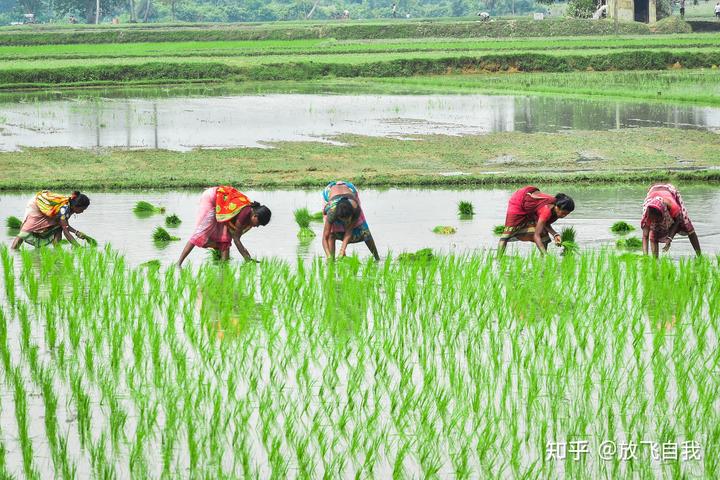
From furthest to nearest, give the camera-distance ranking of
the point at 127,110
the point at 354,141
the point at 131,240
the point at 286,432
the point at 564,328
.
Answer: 1. the point at 127,110
2. the point at 354,141
3. the point at 131,240
4. the point at 564,328
5. the point at 286,432

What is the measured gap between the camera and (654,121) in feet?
62.1

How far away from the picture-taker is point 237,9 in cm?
7962

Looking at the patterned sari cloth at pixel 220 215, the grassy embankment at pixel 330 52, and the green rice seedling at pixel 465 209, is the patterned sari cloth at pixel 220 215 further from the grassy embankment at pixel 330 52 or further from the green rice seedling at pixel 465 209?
the grassy embankment at pixel 330 52

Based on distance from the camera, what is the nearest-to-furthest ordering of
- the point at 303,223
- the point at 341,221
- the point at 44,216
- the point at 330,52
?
1. the point at 341,221
2. the point at 44,216
3. the point at 303,223
4. the point at 330,52

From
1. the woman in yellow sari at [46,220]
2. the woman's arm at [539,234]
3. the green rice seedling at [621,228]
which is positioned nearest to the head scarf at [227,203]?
the woman in yellow sari at [46,220]

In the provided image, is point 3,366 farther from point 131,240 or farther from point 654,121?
point 654,121

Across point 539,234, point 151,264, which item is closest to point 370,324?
point 539,234

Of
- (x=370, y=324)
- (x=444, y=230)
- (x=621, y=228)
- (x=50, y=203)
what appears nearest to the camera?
(x=370, y=324)

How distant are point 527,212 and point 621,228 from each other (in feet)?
6.86

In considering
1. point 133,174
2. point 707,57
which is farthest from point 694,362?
point 707,57

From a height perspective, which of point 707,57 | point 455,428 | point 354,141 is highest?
point 707,57

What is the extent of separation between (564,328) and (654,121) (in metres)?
13.6

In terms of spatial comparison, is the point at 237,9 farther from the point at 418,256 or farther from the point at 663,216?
the point at 663,216

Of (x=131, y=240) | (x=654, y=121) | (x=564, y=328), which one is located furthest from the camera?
(x=654, y=121)
